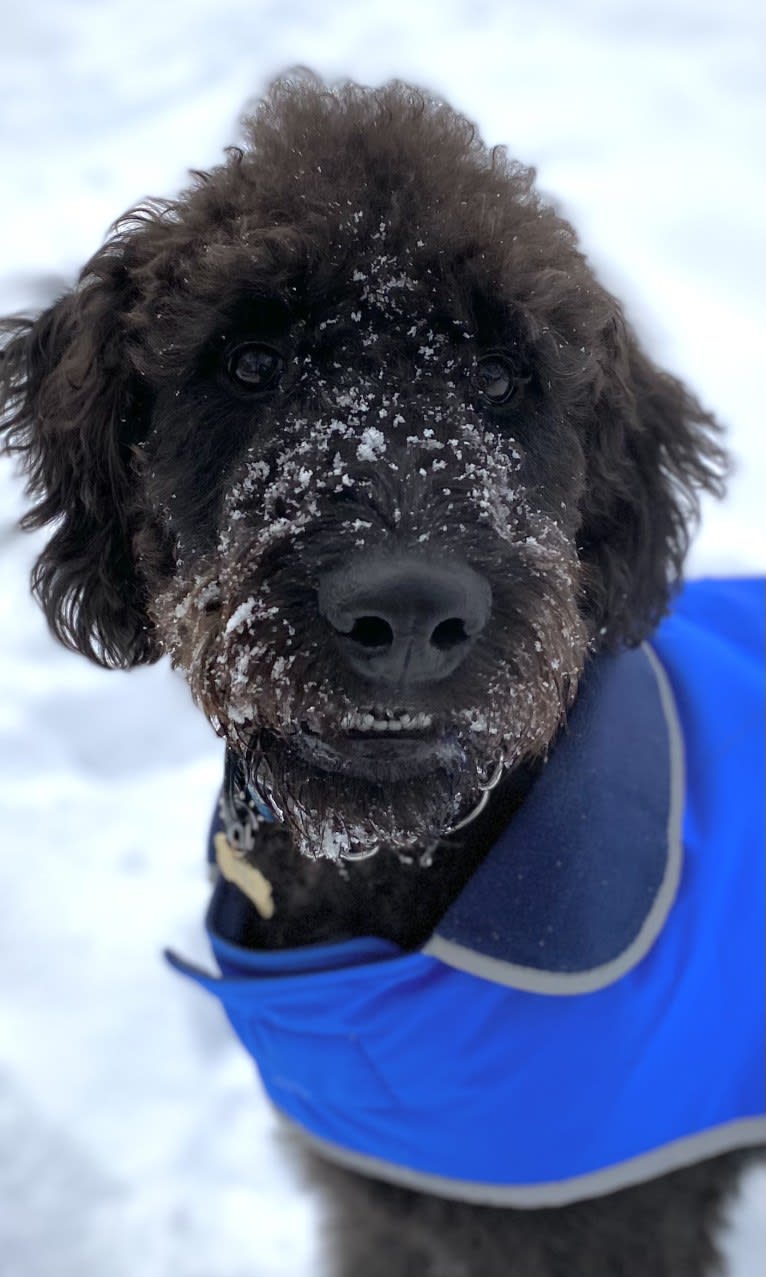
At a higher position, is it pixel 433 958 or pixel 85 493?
pixel 85 493

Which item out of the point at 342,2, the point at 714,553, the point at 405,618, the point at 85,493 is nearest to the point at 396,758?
the point at 405,618

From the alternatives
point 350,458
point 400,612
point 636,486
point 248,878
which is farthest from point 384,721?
point 636,486

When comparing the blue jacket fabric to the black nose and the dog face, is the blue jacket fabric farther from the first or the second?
the black nose

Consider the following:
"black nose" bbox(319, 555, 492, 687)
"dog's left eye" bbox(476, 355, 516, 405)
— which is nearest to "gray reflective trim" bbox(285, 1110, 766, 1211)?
"black nose" bbox(319, 555, 492, 687)

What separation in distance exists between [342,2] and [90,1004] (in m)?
7.15

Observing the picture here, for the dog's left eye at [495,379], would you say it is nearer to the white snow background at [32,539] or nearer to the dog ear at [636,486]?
the dog ear at [636,486]

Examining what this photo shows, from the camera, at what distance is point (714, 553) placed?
14.5 feet

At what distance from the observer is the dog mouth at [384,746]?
1.62 m

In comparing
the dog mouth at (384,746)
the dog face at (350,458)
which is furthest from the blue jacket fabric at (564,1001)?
the dog mouth at (384,746)

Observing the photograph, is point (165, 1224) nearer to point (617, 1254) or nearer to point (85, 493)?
point (617, 1254)

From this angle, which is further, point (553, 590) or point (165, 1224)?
point (165, 1224)

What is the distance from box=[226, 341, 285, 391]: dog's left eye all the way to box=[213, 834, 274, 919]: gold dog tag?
955 mm

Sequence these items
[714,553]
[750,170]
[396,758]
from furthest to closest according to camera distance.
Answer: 1. [750,170]
2. [714,553]
3. [396,758]

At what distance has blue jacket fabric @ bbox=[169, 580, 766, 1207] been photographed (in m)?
1.97
